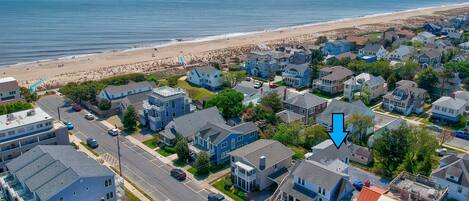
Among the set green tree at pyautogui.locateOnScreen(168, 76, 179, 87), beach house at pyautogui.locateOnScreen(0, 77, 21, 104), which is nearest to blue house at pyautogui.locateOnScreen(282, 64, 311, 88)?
green tree at pyautogui.locateOnScreen(168, 76, 179, 87)

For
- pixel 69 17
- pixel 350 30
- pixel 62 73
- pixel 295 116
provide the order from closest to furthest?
1. pixel 295 116
2. pixel 62 73
3. pixel 350 30
4. pixel 69 17

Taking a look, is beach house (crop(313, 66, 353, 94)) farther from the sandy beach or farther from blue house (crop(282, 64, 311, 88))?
the sandy beach

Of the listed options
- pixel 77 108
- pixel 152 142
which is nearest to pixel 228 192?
pixel 152 142

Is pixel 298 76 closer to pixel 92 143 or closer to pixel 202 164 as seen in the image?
pixel 202 164

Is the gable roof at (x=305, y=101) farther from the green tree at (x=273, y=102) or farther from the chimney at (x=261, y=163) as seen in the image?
the chimney at (x=261, y=163)

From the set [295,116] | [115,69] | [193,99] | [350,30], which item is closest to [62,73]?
[115,69]

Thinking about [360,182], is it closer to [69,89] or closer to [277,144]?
[277,144]

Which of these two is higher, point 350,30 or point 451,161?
point 350,30
